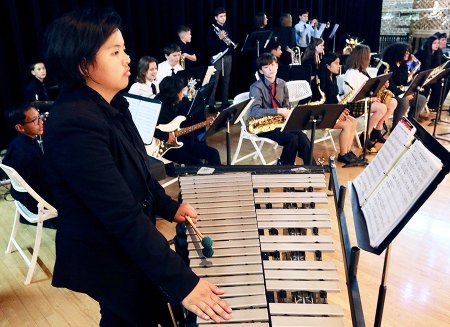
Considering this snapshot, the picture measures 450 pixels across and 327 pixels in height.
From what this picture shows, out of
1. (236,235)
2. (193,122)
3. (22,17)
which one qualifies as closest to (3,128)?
(22,17)

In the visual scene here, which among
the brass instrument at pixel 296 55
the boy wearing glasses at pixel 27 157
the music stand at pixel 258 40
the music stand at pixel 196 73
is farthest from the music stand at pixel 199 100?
the brass instrument at pixel 296 55

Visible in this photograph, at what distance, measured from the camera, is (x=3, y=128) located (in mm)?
5324

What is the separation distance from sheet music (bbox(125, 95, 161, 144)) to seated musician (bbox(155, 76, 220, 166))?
0.40 meters

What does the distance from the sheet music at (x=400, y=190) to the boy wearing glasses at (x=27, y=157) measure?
2363mm

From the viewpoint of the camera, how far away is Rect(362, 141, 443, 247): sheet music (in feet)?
4.22

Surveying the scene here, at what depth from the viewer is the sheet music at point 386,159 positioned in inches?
60.9

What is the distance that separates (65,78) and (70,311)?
194 centimetres

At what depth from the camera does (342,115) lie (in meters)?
4.92

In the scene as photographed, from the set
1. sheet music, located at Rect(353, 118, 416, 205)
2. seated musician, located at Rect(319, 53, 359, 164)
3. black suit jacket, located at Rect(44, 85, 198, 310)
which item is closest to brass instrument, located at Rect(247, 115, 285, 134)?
seated musician, located at Rect(319, 53, 359, 164)

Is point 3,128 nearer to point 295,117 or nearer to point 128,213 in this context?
point 295,117

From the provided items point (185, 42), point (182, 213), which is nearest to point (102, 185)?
point (182, 213)

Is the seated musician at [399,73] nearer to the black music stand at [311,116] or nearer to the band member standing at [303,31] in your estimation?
the black music stand at [311,116]

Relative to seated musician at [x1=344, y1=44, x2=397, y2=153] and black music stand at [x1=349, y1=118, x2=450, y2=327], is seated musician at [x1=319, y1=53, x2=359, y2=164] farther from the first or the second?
black music stand at [x1=349, y1=118, x2=450, y2=327]

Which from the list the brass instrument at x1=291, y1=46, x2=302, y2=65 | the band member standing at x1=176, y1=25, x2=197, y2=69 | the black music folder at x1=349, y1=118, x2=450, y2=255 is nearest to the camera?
the black music folder at x1=349, y1=118, x2=450, y2=255
